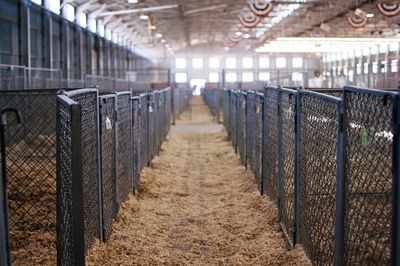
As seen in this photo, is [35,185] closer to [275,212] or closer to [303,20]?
[275,212]

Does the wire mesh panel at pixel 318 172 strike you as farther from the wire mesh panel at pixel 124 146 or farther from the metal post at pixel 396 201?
the wire mesh panel at pixel 124 146

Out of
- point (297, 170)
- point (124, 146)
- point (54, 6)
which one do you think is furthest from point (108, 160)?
point (54, 6)

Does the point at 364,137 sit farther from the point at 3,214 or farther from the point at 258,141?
the point at 258,141

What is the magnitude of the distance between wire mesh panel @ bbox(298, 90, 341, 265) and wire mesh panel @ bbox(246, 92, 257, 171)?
4615 mm

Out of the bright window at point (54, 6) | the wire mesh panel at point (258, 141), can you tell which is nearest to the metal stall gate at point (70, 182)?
the wire mesh panel at point (258, 141)

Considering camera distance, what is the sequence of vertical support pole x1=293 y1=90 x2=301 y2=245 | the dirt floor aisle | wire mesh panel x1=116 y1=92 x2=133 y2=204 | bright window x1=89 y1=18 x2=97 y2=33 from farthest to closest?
bright window x1=89 y1=18 x2=97 y2=33 < wire mesh panel x1=116 y1=92 x2=133 y2=204 < the dirt floor aisle < vertical support pole x1=293 y1=90 x2=301 y2=245

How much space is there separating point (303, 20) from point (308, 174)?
33.7 m

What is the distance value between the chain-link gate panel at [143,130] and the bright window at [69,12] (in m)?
17.3

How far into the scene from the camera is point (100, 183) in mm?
5902

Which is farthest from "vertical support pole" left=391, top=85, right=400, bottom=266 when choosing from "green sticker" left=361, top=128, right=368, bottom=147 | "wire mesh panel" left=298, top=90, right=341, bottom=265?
"wire mesh panel" left=298, top=90, right=341, bottom=265

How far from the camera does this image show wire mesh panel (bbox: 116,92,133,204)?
7.48m

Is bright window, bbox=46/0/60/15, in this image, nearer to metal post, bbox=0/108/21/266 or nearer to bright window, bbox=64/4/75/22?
bright window, bbox=64/4/75/22

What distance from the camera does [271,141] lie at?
8.00 meters

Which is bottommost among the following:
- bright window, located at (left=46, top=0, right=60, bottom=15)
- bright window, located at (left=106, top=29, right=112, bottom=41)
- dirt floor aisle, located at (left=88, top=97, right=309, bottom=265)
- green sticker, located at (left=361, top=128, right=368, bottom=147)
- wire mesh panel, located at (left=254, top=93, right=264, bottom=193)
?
dirt floor aisle, located at (left=88, top=97, right=309, bottom=265)
